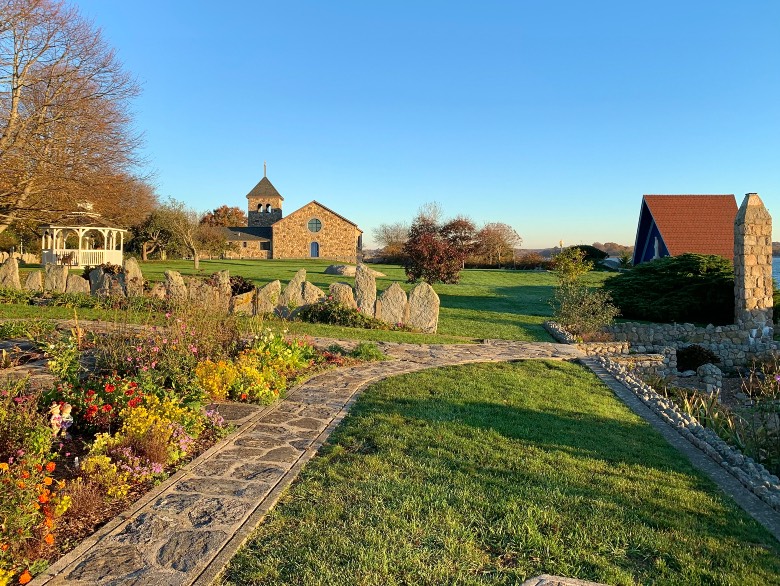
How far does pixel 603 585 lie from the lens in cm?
308

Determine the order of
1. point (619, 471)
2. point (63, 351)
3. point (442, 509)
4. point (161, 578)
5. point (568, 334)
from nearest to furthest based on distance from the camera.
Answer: point (161, 578) < point (442, 509) < point (619, 471) < point (63, 351) < point (568, 334)

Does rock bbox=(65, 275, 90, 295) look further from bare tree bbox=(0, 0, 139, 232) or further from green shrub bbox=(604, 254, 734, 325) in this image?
green shrub bbox=(604, 254, 734, 325)

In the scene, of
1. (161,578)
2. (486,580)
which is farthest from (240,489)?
(486,580)

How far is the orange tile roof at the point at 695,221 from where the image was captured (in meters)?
25.0

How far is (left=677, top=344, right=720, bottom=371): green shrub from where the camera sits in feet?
44.7

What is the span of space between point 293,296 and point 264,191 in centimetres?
5740

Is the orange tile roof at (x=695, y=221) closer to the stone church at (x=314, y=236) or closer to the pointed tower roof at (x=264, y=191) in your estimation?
the stone church at (x=314, y=236)

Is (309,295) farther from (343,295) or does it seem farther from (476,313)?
(476,313)

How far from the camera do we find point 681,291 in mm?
18875

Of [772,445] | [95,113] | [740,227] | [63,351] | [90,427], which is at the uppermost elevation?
[95,113]

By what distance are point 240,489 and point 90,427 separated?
178 centimetres

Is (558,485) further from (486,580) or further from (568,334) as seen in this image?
(568,334)

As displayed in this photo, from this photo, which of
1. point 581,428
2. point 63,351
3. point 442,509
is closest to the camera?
point 442,509

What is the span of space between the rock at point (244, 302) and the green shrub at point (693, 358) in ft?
35.8
